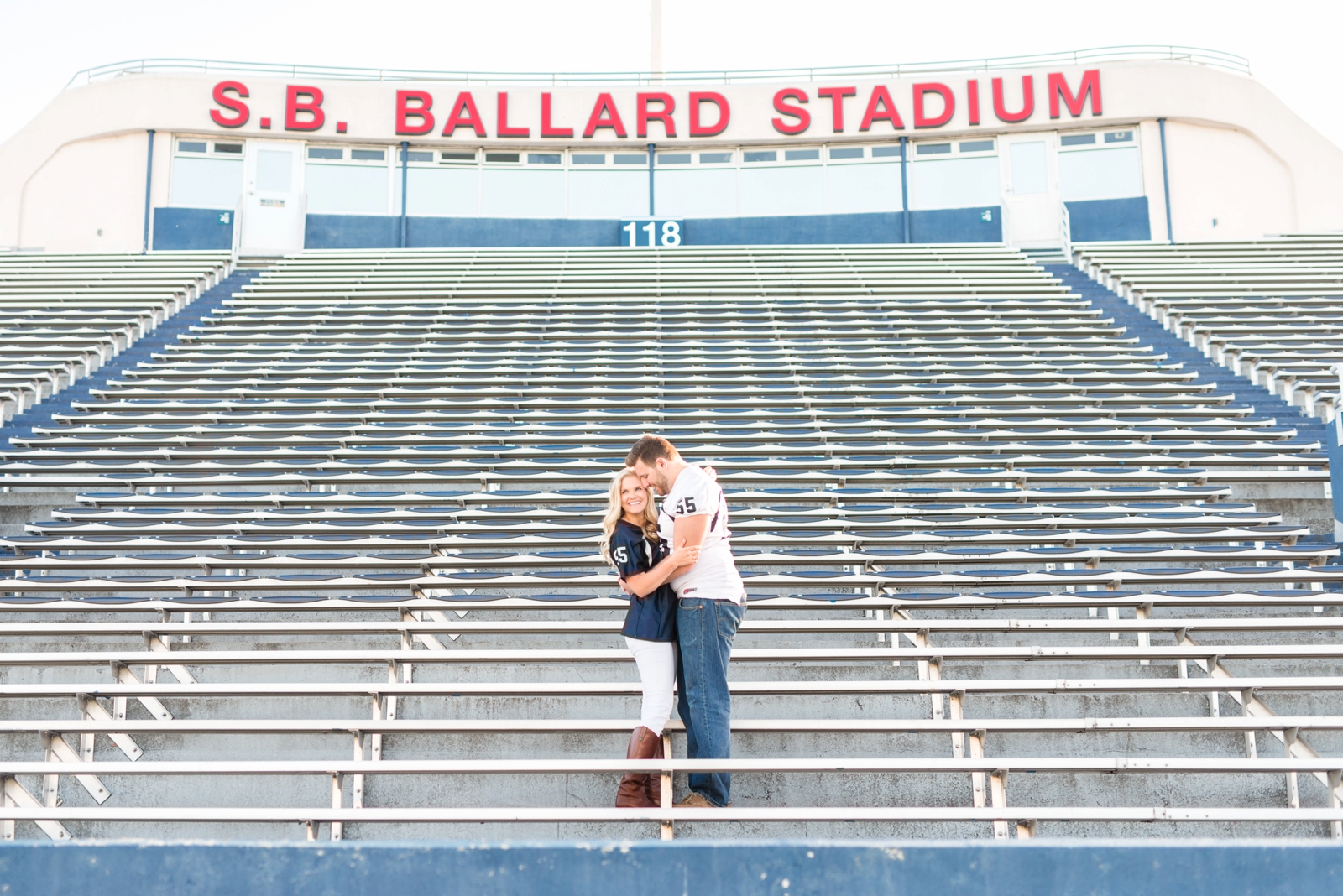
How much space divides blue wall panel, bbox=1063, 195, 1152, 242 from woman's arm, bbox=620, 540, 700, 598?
13.2 m

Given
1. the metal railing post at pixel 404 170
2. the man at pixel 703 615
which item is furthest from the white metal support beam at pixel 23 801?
the metal railing post at pixel 404 170

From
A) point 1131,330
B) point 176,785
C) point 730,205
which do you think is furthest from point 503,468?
point 730,205

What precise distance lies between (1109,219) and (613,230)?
22.3ft

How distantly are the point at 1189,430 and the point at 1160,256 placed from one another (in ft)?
21.0

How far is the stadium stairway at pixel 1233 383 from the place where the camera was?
629cm

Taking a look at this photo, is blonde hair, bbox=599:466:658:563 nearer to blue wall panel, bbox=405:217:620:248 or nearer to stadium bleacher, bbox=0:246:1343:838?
stadium bleacher, bbox=0:246:1343:838

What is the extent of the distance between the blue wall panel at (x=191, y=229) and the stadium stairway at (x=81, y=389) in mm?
1746

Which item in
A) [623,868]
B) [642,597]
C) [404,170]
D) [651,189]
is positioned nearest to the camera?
[623,868]

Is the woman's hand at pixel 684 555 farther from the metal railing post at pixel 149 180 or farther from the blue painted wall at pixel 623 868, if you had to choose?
the metal railing post at pixel 149 180

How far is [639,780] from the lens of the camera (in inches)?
126

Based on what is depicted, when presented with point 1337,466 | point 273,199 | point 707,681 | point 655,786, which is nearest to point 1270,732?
point 707,681

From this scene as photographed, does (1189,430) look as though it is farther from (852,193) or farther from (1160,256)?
(852,193)

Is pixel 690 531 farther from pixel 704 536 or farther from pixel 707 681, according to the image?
pixel 707 681

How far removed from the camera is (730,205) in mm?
15234
